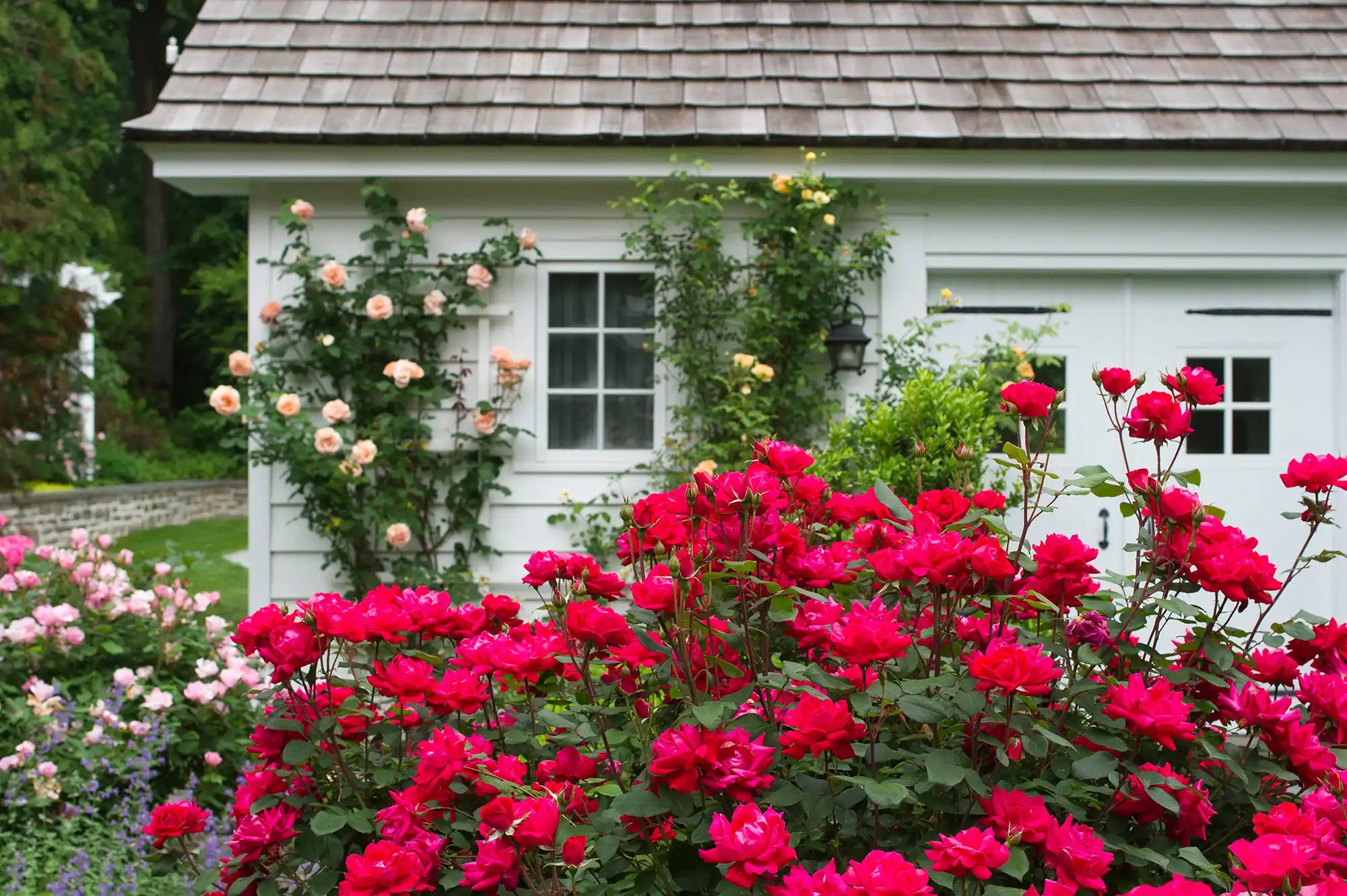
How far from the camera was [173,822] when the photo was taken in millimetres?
1690

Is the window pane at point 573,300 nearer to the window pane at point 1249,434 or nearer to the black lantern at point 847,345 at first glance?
the black lantern at point 847,345

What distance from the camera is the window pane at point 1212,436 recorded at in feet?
18.3

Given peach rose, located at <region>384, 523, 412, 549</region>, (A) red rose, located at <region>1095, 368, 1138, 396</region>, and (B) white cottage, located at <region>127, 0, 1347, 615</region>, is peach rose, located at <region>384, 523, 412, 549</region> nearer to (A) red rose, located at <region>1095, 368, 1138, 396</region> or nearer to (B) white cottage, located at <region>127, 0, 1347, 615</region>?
→ (B) white cottage, located at <region>127, 0, 1347, 615</region>

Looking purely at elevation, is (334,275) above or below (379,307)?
above

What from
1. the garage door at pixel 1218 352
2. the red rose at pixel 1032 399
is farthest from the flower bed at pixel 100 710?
the garage door at pixel 1218 352

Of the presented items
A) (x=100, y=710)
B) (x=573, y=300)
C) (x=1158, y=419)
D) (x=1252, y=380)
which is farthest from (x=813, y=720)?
(x=1252, y=380)

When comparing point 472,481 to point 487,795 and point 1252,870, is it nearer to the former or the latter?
point 487,795

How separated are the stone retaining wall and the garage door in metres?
9.69

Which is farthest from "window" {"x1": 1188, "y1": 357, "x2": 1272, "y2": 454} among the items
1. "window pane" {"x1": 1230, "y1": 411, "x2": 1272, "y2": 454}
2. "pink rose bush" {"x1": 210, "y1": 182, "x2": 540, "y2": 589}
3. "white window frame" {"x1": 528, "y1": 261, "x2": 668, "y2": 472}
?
"pink rose bush" {"x1": 210, "y1": 182, "x2": 540, "y2": 589}

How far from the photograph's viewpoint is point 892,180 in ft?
17.2

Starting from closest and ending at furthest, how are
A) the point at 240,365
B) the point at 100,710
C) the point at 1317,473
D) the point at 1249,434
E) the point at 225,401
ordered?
1. the point at 1317,473
2. the point at 100,710
3. the point at 225,401
4. the point at 240,365
5. the point at 1249,434

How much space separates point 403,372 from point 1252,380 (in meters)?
4.25

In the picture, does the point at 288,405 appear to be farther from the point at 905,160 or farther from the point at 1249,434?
the point at 1249,434

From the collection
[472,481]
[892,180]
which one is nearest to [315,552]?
[472,481]
